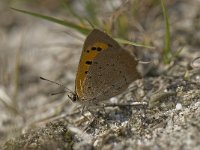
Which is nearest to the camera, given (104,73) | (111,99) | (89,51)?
(89,51)

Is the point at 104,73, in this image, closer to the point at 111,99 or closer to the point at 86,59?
the point at 86,59

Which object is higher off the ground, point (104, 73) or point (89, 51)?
point (89, 51)

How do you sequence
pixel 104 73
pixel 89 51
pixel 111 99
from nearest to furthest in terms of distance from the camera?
pixel 89 51 < pixel 104 73 < pixel 111 99

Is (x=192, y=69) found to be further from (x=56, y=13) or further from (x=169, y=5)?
(x=56, y=13)

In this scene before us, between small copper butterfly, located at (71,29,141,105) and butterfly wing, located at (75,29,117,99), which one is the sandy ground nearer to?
small copper butterfly, located at (71,29,141,105)

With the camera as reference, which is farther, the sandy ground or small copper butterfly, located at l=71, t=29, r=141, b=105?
small copper butterfly, located at l=71, t=29, r=141, b=105

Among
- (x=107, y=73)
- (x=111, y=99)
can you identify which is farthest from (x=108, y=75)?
(x=111, y=99)

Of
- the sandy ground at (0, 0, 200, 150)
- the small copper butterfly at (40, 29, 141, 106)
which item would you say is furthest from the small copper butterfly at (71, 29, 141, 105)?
the sandy ground at (0, 0, 200, 150)

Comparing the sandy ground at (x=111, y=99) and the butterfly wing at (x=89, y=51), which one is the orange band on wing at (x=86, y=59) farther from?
the sandy ground at (x=111, y=99)

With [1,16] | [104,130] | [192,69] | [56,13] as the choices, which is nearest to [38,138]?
[104,130]

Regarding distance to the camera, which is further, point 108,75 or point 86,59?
point 108,75
